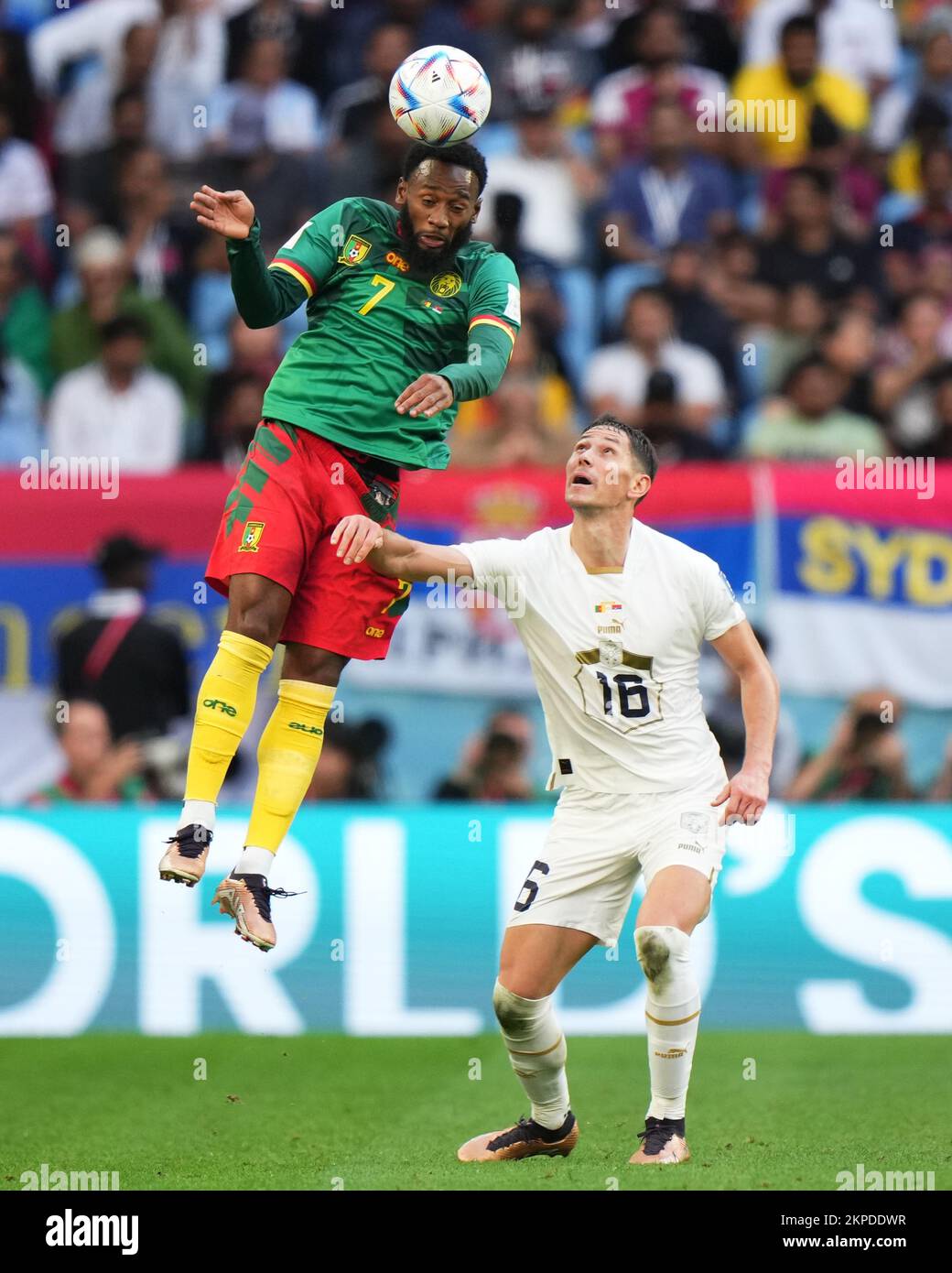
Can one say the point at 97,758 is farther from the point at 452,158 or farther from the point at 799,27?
the point at 799,27

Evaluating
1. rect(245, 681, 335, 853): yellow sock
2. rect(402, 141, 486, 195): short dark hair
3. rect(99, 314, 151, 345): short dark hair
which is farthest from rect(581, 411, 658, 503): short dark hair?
rect(99, 314, 151, 345): short dark hair

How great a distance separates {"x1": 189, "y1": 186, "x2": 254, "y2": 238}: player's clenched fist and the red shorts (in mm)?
754

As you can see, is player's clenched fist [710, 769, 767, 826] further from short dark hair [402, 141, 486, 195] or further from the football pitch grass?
short dark hair [402, 141, 486, 195]

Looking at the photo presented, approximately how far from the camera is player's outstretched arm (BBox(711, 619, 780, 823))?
22.5 feet

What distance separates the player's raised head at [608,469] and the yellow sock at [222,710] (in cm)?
125

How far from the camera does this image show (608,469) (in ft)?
23.6

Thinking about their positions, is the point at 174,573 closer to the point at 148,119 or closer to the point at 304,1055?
the point at 304,1055

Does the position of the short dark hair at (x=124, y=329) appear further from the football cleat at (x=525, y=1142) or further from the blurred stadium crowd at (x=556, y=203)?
the football cleat at (x=525, y=1142)

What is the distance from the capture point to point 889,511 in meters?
11.3

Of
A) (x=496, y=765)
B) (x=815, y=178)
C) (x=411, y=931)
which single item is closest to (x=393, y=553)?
(x=411, y=931)

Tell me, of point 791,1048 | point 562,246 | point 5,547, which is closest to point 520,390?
point 562,246

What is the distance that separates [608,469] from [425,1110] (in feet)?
9.60

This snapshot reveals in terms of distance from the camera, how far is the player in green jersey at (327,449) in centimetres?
691

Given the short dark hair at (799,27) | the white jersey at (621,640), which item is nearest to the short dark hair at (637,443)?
the white jersey at (621,640)
